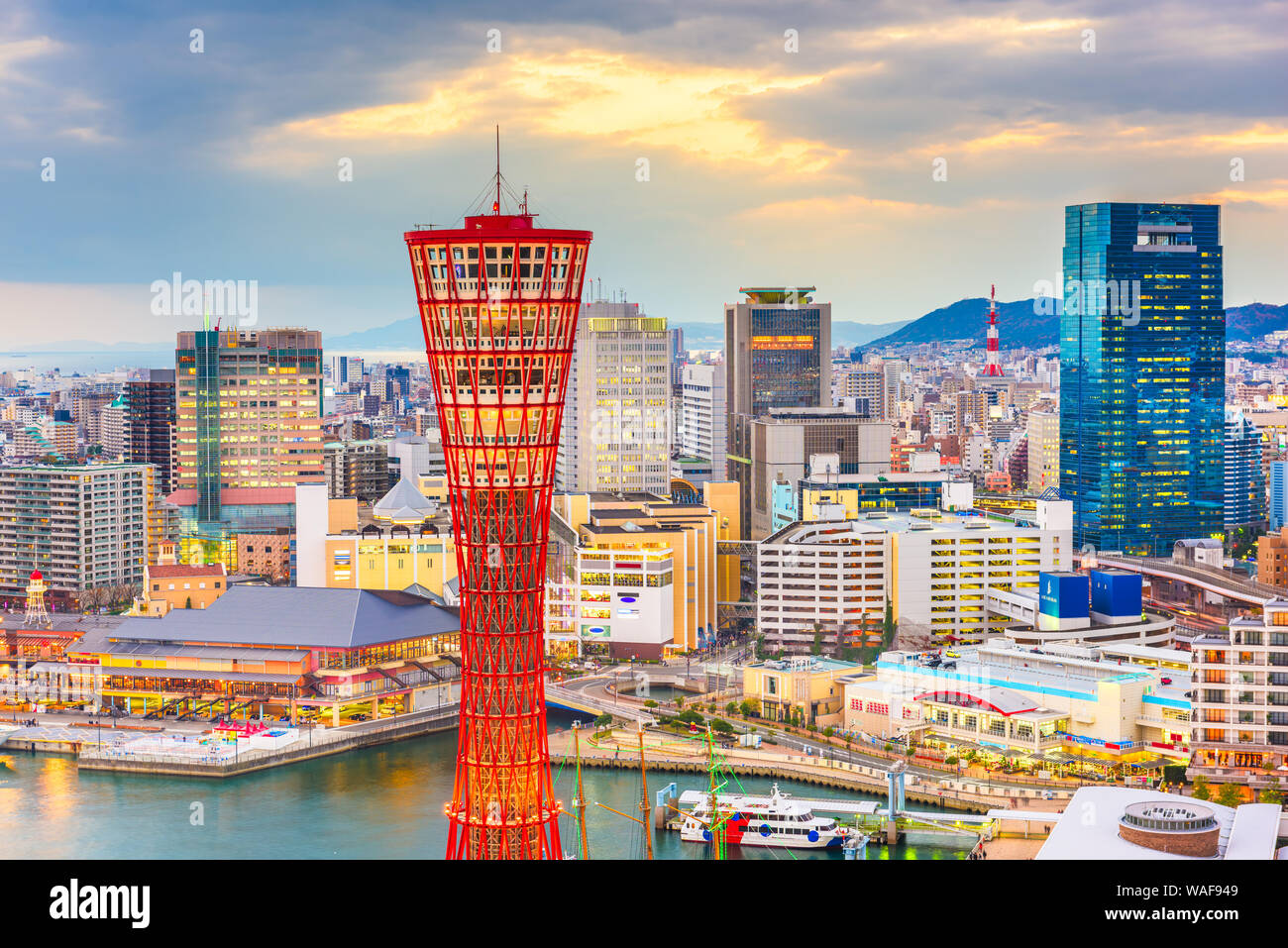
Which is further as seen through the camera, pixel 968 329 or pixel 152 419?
pixel 968 329

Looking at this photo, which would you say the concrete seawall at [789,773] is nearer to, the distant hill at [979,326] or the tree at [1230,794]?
the tree at [1230,794]

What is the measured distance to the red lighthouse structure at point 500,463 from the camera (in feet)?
32.9

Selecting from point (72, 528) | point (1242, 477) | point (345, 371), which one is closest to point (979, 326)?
point (345, 371)

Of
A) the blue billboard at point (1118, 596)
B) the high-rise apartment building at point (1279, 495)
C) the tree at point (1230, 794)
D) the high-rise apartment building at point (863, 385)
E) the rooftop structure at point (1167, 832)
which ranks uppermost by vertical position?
the high-rise apartment building at point (863, 385)

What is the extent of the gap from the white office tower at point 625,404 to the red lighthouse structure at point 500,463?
794 inches

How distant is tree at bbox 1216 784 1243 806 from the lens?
12.7m

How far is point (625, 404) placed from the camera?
30.6 meters

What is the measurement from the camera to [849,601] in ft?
70.3

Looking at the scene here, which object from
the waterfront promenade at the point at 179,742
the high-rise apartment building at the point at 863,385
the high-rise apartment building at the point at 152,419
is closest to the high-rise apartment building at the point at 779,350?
the high-rise apartment building at the point at 152,419

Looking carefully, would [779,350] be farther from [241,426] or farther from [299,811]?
[299,811]

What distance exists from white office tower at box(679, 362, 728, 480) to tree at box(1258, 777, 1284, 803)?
2394 centimetres

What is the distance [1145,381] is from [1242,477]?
10.8 feet
